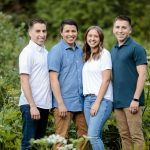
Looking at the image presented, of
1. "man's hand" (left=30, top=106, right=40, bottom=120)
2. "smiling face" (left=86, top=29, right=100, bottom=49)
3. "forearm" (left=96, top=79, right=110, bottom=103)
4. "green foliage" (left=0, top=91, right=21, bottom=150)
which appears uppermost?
"smiling face" (left=86, top=29, right=100, bottom=49)

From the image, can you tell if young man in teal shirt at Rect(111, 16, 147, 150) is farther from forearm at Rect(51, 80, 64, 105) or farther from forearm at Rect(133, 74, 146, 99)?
forearm at Rect(51, 80, 64, 105)

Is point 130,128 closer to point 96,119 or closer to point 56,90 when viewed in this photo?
point 96,119

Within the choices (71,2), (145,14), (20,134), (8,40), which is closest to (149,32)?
(145,14)

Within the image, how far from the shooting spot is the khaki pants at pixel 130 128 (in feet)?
25.6

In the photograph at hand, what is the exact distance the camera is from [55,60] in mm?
7781

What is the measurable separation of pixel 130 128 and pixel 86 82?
775 mm

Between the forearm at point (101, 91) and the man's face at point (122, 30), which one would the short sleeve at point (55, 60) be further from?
the man's face at point (122, 30)

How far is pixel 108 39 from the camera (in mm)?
18828

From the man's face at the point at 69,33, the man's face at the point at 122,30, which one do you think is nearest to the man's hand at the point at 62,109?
the man's face at the point at 69,33

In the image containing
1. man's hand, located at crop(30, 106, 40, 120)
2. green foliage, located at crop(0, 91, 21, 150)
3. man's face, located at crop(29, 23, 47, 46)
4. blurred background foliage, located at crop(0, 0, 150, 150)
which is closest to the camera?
man's hand, located at crop(30, 106, 40, 120)

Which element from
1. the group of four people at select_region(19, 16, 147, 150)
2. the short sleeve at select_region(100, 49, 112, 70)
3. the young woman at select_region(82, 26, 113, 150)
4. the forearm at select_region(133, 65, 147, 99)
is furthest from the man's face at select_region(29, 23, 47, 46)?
the forearm at select_region(133, 65, 147, 99)

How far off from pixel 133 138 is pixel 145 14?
15395 millimetres

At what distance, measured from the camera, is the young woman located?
777 centimetres

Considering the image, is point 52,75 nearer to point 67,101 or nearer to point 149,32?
point 67,101
